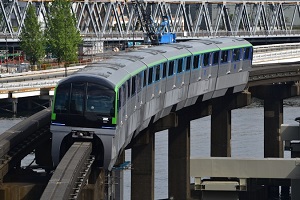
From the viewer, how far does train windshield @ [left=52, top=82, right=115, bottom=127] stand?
4303 centimetres

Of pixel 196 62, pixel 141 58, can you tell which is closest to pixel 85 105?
pixel 141 58

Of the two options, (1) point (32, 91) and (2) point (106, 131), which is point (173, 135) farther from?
(1) point (32, 91)

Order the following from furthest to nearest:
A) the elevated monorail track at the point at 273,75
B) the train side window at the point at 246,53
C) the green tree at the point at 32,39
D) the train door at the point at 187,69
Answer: the green tree at the point at 32,39
the elevated monorail track at the point at 273,75
the train side window at the point at 246,53
the train door at the point at 187,69

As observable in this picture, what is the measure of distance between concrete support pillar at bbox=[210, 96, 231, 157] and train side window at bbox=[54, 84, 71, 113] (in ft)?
98.5

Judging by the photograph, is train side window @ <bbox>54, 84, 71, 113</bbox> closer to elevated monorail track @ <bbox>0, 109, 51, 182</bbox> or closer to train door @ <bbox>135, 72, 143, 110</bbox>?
elevated monorail track @ <bbox>0, 109, 51, 182</bbox>

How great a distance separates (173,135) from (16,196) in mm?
25028

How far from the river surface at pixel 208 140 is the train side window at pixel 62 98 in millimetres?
25553

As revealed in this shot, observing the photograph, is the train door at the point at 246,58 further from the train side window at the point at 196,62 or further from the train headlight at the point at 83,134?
the train headlight at the point at 83,134

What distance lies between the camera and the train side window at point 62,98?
43406 millimetres

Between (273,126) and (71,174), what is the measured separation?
4645 cm

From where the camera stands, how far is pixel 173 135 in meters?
67.2

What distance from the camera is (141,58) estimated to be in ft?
174

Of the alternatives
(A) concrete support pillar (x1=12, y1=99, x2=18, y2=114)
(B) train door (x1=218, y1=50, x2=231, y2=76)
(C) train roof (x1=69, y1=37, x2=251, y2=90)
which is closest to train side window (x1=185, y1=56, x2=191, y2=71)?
(C) train roof (x1=69, y1=37, x2=251, y2=90)

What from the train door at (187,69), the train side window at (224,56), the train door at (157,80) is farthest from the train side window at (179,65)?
the train side window at (224,56)
